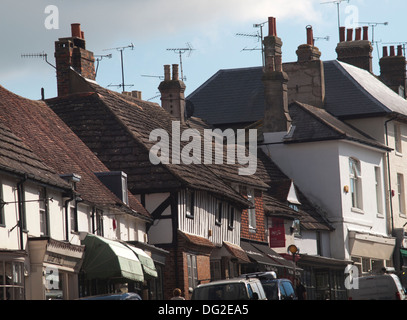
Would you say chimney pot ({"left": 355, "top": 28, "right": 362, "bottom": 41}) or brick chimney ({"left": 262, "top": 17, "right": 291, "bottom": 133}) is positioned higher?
chimney pot ({"left": 355, "top": 28, "right": 362, "bottom": 41})

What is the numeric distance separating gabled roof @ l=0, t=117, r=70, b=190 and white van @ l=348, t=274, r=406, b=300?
417 inches

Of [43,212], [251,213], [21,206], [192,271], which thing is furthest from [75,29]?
[21,206]

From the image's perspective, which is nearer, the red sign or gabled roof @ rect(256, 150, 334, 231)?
the red sign

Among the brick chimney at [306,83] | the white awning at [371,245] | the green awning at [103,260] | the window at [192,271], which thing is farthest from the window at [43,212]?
the brick chimney at [306,83]

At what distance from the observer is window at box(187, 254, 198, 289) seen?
37.8 m

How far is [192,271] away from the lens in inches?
1499

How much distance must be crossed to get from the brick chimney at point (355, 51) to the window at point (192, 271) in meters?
29.5

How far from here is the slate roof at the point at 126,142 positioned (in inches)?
1483

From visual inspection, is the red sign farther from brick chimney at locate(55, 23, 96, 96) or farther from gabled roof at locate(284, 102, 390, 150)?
brick chimney at locate(55, 23, 96, 96)

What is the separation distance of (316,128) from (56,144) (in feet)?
69.0

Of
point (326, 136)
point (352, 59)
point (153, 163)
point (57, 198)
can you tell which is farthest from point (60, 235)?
point (352, 59)

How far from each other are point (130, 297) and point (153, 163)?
49.1ft

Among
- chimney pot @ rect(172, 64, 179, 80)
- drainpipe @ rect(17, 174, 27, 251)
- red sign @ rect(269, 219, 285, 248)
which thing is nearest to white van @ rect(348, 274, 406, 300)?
red sign @ rect(269, 219, 285, 248)

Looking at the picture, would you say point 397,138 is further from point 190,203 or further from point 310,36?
point 190,203
